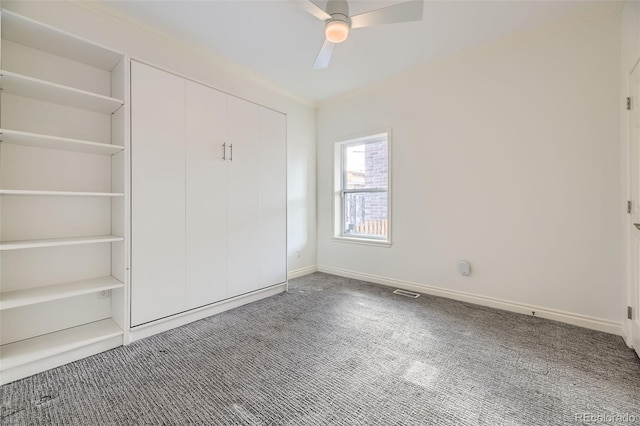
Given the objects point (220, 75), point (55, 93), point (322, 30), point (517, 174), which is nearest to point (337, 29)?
point (322, 30)

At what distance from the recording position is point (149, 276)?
2256 millimetres

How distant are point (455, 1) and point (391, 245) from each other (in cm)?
259

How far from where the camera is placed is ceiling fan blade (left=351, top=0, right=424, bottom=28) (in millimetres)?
1852

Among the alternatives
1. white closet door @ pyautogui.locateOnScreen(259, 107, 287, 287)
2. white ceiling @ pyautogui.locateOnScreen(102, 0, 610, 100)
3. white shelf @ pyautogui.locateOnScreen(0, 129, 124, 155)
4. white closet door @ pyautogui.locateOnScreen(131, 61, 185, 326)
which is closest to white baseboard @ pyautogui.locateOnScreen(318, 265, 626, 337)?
white closet door @ pyautogui.locateOnScreen(259, 107, 287, 287)

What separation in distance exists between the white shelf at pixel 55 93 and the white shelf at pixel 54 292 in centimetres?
137

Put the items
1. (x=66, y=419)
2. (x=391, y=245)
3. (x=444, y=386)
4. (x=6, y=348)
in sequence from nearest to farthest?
(x=66, y=419), (x=444, y=386), (x=6, y=348), (x=391, y=245)

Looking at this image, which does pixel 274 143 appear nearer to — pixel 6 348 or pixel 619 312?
pixel 6 348

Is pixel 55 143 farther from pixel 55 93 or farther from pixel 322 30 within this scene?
pixel 322 30

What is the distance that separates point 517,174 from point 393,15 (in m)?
1.93

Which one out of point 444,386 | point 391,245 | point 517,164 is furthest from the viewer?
point 391,245

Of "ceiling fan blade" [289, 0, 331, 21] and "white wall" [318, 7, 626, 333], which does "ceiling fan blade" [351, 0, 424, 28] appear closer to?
"ceiling fan blade" [289, 0, 331, 21]

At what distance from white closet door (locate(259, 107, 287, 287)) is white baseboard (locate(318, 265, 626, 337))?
4.12 ft

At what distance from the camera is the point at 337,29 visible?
2062 millimetres

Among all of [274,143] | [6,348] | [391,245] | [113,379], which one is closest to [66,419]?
[113,379]
